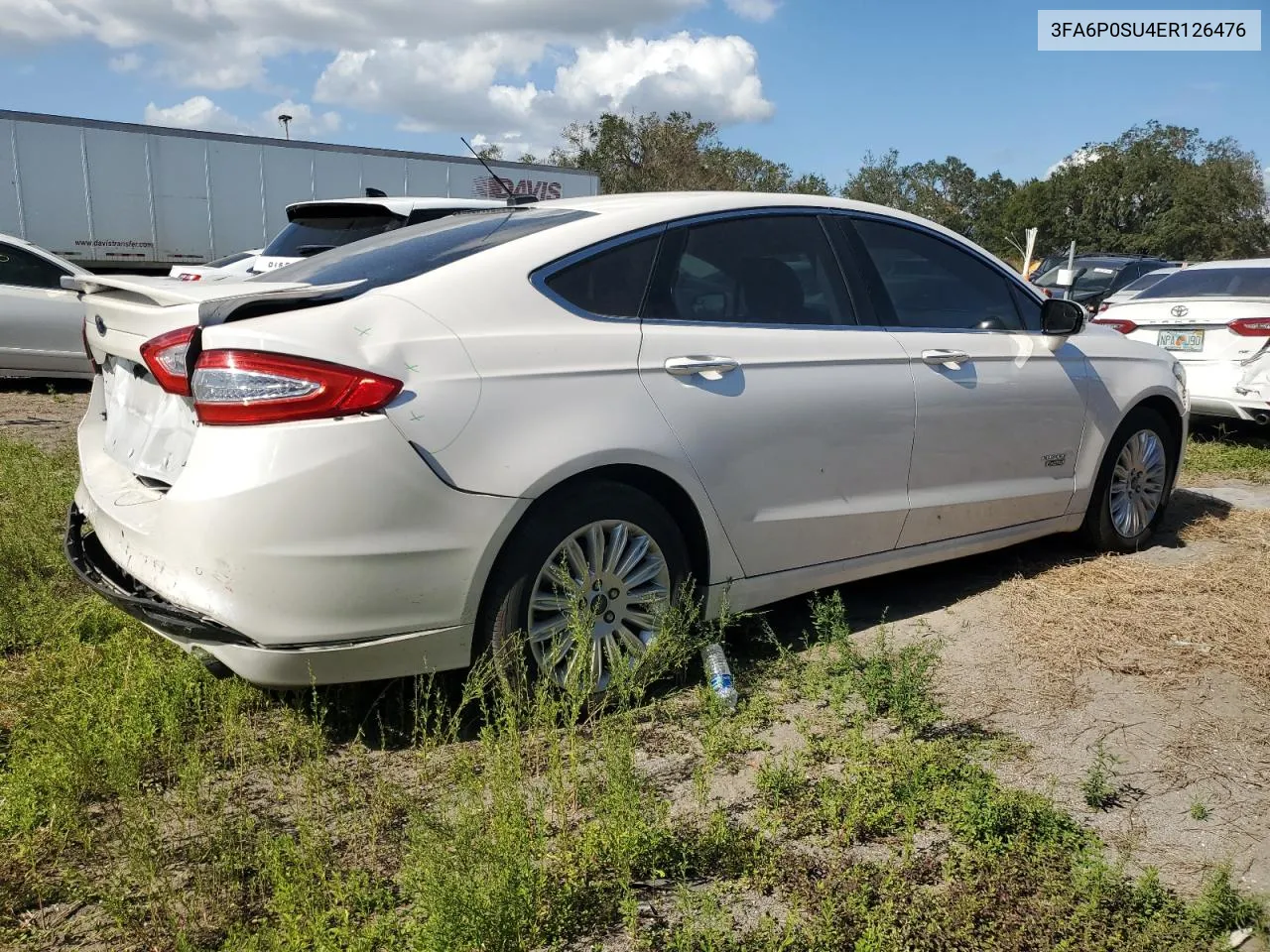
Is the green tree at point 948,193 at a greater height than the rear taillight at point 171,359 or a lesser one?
greater

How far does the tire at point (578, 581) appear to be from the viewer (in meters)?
3.14

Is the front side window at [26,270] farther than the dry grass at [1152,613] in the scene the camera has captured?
Yes

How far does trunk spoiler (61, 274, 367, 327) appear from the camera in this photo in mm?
2938

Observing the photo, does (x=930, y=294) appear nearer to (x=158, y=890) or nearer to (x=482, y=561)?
(x=482, y=561)

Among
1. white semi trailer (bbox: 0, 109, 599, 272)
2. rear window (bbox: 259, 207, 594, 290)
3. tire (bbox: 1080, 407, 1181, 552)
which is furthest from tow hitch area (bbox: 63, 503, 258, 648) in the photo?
white semi trailer (bbox: 0, 109, 599, 272)

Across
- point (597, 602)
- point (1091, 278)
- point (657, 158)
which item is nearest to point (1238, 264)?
point (1091, 278)

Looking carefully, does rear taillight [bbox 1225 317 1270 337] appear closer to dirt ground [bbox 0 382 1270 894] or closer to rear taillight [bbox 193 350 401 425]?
dirt ground [bbox 0 382 1270 894]

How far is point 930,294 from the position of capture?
Answer: 181 inches

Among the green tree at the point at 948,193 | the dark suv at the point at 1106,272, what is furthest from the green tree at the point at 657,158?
the dark suv at the point at 1106,272

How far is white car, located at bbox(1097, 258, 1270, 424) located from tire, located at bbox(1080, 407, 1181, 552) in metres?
2.80

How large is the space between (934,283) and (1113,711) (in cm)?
195

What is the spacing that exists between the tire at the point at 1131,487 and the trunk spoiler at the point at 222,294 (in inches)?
148

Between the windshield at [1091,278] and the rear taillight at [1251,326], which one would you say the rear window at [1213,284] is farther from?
the windshield at [1091,278]

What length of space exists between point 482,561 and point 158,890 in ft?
3.69
